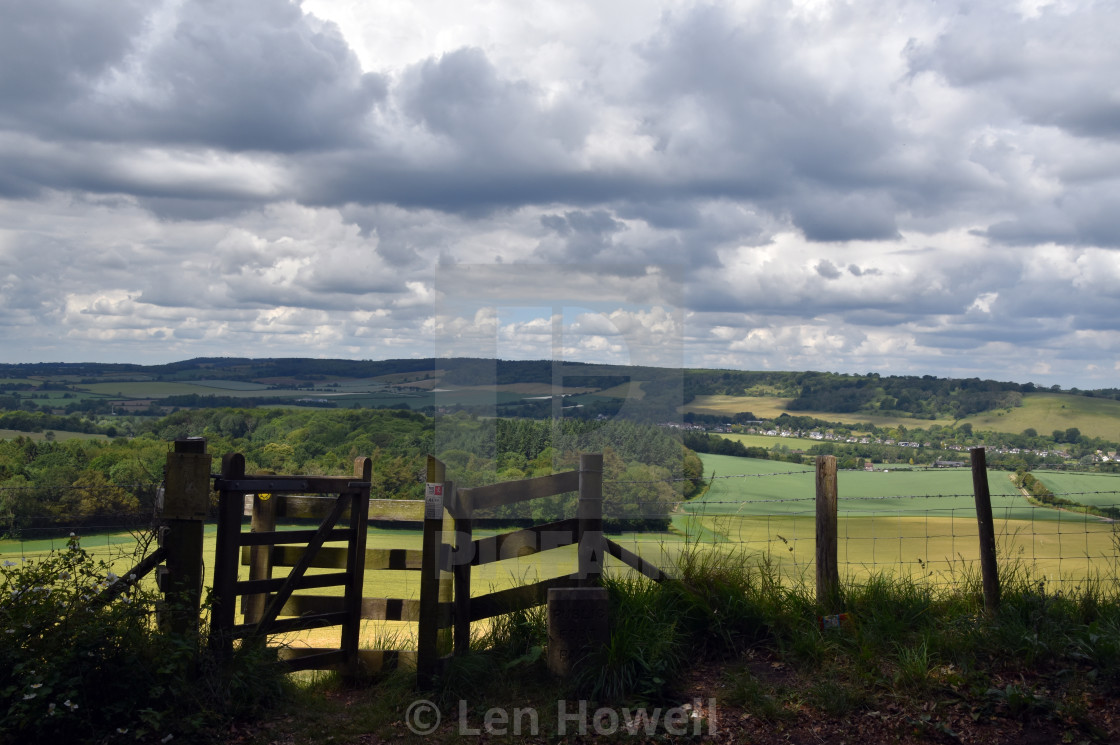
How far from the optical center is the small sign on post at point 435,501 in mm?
5910

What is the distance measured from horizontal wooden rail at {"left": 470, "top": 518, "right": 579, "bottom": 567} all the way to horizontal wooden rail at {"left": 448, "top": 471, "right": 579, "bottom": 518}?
9.5 inches

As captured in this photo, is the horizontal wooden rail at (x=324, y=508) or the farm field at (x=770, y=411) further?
the farm field at (x=770, y=411)

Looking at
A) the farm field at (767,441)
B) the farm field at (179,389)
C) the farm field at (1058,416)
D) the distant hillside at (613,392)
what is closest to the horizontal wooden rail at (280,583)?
the distant hillside at (613,392)

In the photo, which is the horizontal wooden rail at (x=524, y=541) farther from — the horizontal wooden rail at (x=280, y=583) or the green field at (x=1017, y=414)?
the green field at (x=1017, y=414)

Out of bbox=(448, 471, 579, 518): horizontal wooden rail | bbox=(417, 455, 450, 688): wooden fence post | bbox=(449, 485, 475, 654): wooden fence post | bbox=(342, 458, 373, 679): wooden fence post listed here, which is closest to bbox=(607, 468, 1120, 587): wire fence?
bbox=(448, 471, 579, 518): horizontal wooden rail

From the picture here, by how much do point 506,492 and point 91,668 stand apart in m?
2.86

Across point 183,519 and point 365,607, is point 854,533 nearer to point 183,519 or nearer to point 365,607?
point 365,607

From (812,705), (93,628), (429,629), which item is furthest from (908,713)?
(93,628)

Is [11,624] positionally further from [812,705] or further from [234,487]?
[812,705]

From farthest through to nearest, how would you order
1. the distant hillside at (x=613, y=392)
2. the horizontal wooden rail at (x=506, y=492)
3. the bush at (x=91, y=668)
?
the distant hillside at (x=613, y=392) < the horizontal wooden rail at (x=506, y=492) < the bush at (x=91, y=668)

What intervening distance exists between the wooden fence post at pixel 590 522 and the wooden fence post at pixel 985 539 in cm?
298

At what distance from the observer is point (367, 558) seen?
657 centimetres

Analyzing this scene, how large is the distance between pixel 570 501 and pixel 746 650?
416 inches

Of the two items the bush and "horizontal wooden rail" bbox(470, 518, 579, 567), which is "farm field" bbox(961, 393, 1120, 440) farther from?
the bush
